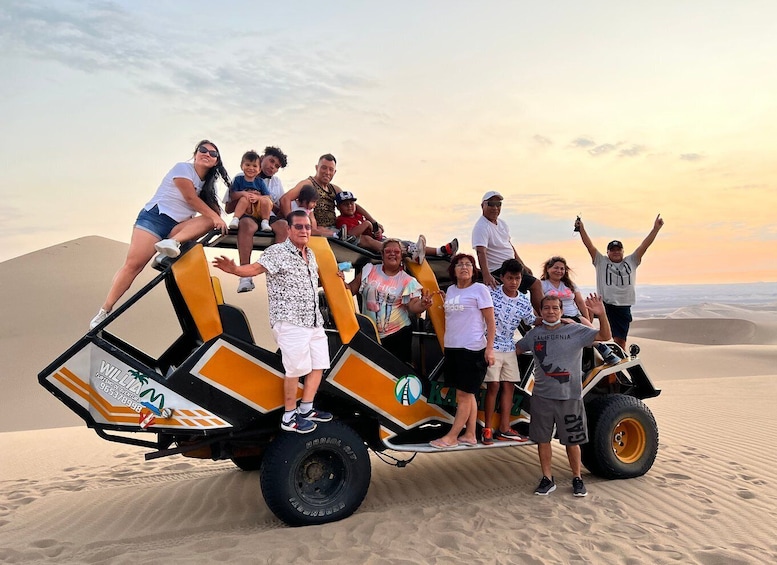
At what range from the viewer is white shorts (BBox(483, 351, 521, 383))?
6.08 m

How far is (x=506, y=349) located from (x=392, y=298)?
48.9 inches

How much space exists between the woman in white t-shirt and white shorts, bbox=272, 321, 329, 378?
9.08 ft

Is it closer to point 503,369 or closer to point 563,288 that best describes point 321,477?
point 503,369

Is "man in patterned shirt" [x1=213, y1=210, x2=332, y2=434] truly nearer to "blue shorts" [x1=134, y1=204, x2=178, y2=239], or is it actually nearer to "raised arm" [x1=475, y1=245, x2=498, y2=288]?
"blue shorts" [x1=134, y1=204, x2=178, y2=239]

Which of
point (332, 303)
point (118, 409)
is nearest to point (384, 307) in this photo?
point (332, 303)

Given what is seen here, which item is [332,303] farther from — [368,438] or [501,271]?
A: [501,271]

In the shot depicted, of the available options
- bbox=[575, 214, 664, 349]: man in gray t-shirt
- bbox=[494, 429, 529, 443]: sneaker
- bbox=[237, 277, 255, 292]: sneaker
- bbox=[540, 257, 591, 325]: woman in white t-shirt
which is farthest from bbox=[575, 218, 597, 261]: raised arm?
bbox=[237, 277, 255, 292]: sneaker

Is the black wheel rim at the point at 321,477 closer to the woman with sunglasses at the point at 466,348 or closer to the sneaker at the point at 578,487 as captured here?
the woman with sunglasses at the point at 466,348

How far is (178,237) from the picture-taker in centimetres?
517

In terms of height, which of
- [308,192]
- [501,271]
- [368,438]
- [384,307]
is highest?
[308,192]

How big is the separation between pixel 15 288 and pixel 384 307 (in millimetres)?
28539

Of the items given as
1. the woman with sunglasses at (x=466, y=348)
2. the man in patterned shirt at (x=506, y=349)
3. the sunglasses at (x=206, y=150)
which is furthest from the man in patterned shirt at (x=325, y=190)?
the man in patterned shirt at (x=506, y=349)

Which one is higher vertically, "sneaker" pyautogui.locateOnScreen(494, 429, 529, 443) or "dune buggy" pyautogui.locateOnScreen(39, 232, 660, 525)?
"dune buggy" pyautogui.locateOnScreen(39, 232, 660, 525)

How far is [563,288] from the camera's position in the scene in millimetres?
6949
